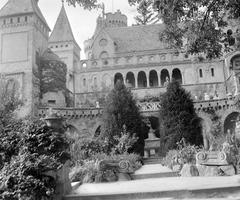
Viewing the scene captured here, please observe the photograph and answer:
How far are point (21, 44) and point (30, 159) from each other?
36.2 metres

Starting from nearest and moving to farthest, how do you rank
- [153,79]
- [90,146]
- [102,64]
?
[90,146] < [102,64] < [153,79]

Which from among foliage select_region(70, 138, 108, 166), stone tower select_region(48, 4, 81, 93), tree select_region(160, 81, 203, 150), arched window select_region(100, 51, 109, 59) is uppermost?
stone tower select_region(48, 4, 81, 93)

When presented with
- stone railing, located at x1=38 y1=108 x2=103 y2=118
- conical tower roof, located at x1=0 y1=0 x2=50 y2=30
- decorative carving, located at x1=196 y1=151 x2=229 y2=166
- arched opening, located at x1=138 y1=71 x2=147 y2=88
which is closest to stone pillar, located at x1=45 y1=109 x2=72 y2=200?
decorative carving, located at x1=196 y1=151 x2=229 y2=166

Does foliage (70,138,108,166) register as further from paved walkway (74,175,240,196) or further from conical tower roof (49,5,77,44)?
conical tower roof (49,5,77,44)

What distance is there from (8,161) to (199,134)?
1565cm

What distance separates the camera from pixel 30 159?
225 inches

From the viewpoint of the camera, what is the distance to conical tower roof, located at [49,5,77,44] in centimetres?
5494

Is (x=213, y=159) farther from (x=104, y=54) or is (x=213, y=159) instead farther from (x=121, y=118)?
(x=104, y=54)

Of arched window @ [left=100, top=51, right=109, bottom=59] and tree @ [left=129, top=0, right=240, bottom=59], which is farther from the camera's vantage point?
arched window @ [left=100, top=51, right=109, bottom=59]

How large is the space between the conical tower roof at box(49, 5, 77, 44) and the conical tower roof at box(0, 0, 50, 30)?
13.2 metres

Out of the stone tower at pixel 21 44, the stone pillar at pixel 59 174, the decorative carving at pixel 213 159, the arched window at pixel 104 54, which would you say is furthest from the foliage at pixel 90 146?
the arched window at pixel 104 54

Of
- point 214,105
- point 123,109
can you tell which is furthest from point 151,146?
point 214,105

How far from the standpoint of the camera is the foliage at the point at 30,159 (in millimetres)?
5266

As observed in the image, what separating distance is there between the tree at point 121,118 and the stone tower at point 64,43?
101ft
